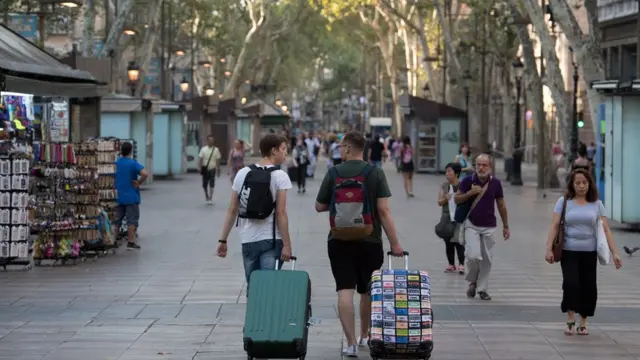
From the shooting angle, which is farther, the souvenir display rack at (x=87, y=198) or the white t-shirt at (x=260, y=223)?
the souvenir display rack at (x=87, y=198)

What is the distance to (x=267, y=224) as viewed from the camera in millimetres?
9711

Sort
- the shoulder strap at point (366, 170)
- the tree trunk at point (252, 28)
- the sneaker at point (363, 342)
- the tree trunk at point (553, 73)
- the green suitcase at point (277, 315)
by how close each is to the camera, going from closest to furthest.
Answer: the green suitcase at point (277, 315) < the shoulder strap at point (366, 170) < the sneaker at point (363, 342) < the tree trunk at point (553, 73) < the tree trunk at point (252, 28)

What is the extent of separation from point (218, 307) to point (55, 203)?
4366mm

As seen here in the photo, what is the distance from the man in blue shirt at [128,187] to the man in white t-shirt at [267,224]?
333 inches

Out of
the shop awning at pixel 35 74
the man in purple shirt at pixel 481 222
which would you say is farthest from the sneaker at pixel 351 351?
the shop awning at pixel 35 74

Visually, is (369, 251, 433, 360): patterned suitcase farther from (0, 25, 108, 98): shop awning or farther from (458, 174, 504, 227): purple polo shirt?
(0, 25, 108, 98): shop awning

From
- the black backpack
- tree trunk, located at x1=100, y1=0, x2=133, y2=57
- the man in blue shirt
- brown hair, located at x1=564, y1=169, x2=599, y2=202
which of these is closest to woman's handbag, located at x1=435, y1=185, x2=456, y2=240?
brown hair, located at x1=564, y1=169, x2=599, y2=202

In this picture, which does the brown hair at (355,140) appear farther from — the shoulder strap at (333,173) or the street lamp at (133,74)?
the street lamp at (133,74)

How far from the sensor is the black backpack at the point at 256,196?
9602mm

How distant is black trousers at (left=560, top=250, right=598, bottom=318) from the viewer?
10914 mm

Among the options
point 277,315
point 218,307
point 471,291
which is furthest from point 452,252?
point 277,315

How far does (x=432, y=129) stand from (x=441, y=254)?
30.0 m

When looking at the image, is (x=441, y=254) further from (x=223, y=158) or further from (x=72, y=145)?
(x=223, y=158)

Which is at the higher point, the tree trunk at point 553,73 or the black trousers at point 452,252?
the tree trunk at point 553,73
